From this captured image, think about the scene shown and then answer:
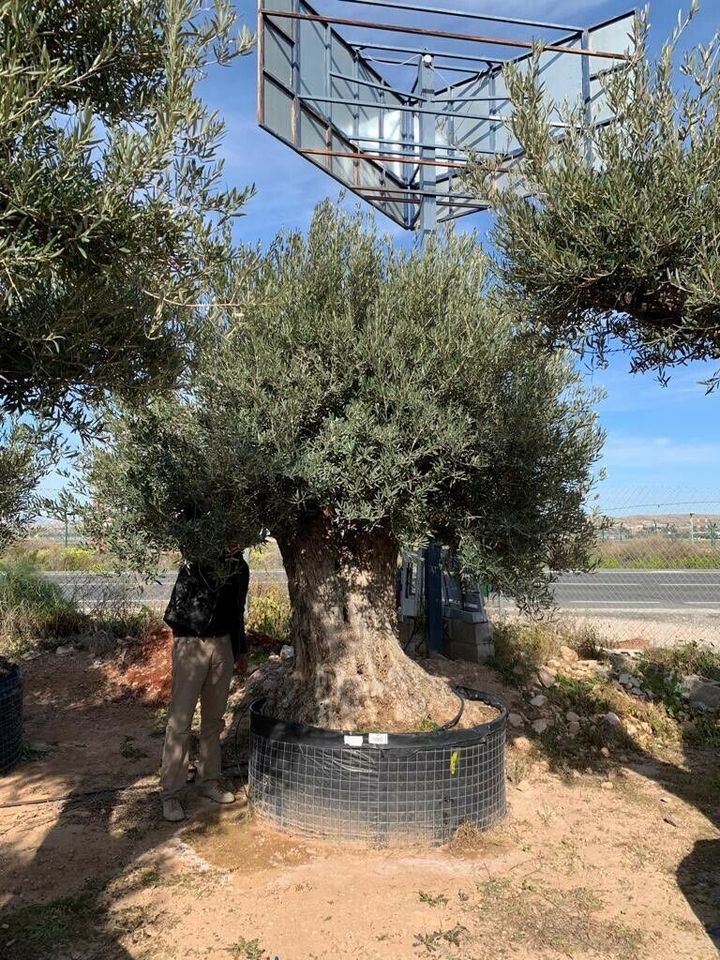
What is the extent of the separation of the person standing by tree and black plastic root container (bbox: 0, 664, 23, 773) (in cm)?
169

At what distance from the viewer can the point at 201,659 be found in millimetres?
5230

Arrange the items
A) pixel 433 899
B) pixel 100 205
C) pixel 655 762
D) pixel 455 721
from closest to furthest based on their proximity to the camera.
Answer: pixel 100 205 → pixel 433 899 → pixel 455 721 → pixel 655 762

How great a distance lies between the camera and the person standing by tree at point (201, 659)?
507 cm

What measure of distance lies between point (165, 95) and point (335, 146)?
5.51 m

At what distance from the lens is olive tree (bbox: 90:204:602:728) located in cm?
441

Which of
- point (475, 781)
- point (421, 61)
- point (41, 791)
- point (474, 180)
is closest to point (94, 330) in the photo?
point (474, 180)

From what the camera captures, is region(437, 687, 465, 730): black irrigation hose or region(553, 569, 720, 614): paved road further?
region(553, 569, 720, 614): paved road

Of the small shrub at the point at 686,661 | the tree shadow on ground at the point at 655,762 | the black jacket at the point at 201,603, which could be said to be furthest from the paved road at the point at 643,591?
the black jacket at the point at 201,603

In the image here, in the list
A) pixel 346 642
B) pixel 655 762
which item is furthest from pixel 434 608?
pixel 346 642

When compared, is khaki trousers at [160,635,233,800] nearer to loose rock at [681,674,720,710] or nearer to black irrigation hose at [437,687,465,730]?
black irrigation hose at [437,687,465,730]

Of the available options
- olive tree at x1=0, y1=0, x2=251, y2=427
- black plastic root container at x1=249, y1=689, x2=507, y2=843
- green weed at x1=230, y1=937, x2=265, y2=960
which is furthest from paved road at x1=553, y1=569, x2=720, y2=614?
olive tree at x1=0, y1=0, x2=251, y2=427

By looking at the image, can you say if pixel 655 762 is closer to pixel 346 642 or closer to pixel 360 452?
pixel 346 642

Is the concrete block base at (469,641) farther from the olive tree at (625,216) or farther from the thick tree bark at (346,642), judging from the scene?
the olive tree at (625,216)

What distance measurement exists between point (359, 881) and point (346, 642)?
5.28 ft
